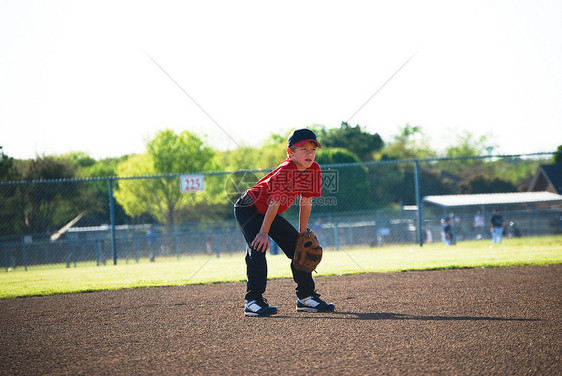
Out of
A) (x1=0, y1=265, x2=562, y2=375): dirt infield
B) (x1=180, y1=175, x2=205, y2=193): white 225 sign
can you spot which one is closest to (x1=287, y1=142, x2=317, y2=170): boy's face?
(x1=0, y1=265, x2=562, y2=375): dirt infield

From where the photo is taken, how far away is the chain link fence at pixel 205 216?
63.6 feet

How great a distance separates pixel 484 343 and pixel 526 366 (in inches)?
24.9

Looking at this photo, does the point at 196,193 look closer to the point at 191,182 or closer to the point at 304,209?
the point at 191,182

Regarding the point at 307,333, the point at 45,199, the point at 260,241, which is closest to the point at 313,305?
the point at 260,241

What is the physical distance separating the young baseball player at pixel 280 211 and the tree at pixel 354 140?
1972 inches

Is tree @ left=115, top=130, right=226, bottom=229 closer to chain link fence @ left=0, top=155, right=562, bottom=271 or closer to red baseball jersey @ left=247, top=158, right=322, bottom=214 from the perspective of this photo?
chain link fence @ left=0, top=155, right=562, bottom=271

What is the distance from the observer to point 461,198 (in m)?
37.3

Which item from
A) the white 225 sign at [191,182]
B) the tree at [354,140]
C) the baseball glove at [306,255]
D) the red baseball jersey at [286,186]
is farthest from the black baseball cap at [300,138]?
the tree at [354,140]

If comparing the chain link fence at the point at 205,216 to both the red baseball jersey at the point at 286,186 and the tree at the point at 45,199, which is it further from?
the red baseball jersey at the point at 286,186

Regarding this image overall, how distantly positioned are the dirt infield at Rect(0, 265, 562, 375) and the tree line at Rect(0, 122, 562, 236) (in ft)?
44.1

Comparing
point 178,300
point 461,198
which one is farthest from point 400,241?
point 178,300

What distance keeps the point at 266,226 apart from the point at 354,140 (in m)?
54.5

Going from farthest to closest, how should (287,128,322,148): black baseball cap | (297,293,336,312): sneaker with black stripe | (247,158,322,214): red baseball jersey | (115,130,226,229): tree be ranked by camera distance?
1. (115,130,226,229): tree
2. (297,293,336,312): sneaker with black stripe
3. (287,128,322,148): black baseball cap
4. (247,158,322,214): red baseball jersey

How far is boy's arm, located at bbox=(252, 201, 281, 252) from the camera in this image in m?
5.48
